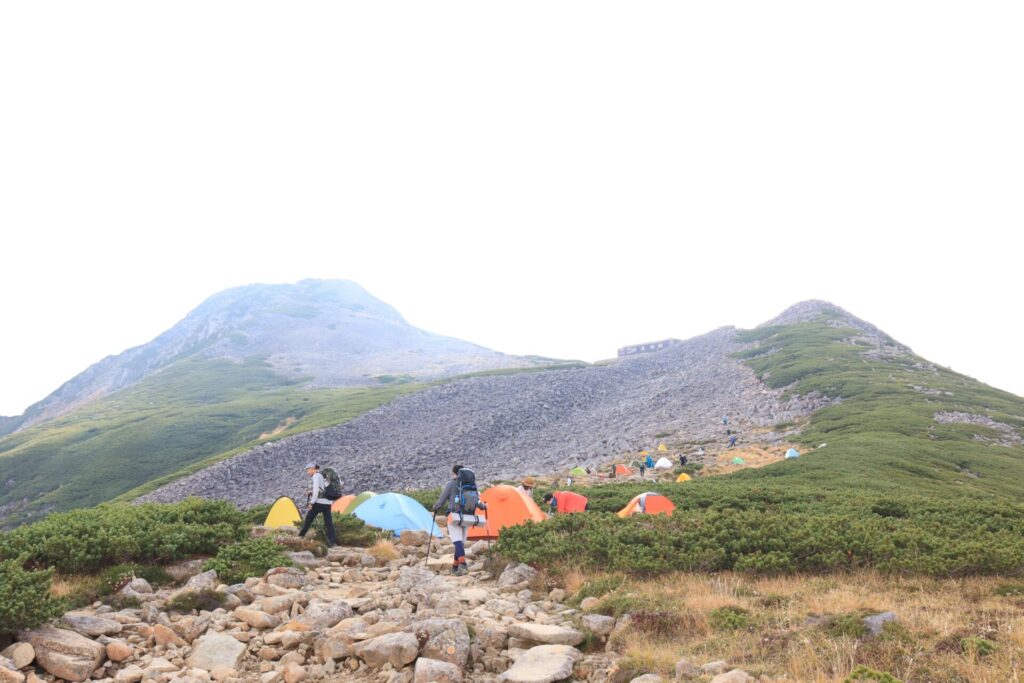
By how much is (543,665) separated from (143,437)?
321ft

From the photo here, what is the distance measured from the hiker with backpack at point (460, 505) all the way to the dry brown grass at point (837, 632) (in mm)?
3948

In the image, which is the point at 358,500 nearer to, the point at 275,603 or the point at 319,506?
the point at 319,506

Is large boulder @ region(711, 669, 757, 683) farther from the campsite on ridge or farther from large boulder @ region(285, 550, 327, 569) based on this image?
large boulder @ region(285, 550, 327, 569)

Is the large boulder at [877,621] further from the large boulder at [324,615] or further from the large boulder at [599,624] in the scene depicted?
the large boulder at [324,615]

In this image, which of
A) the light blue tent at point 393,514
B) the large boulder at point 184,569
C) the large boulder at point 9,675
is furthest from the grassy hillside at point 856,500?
the large boulder at point 9,675

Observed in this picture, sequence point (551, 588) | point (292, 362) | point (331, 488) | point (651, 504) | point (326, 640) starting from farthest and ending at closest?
point (292, 362)
point (651, 504)
point (331, 488)
point (551, 588)
point (326, 640)

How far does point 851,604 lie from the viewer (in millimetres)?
8867

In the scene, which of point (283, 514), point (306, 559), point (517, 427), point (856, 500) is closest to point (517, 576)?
point (306, 559)

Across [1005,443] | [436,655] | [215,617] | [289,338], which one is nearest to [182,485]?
[215,617]

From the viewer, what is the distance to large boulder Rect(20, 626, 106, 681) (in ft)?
24.7

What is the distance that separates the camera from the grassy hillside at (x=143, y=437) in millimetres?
69625

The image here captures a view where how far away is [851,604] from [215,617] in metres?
10.6

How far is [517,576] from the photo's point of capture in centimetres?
1227

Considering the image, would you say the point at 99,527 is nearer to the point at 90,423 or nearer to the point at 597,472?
the point at 597,472
